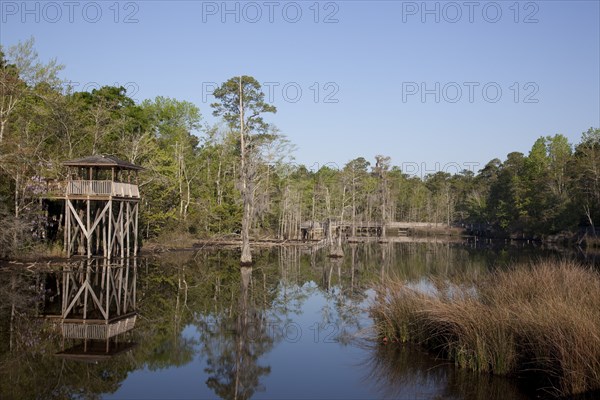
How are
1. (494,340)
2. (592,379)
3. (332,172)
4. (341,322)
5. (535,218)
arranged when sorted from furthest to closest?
(332,172)
(535,218)
(341,322)
(494,340)
(592,379)

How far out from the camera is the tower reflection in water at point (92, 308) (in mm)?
11789

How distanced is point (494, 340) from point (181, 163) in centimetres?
3825

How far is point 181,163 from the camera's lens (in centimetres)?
4522

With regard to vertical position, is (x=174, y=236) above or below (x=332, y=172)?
below

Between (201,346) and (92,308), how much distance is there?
5.25 meters

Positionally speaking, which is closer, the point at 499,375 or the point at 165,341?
the point at 499,375

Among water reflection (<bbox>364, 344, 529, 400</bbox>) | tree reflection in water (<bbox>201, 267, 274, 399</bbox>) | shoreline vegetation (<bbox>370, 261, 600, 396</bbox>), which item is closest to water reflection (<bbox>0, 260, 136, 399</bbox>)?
tree reflection in water (<bbox>201, 267, 274, 399</bbox>)

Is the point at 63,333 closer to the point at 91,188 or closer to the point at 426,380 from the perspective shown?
the point at 426,380

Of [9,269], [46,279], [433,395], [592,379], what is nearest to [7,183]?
[9,269]

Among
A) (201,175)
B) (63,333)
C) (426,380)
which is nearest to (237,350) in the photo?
(426,380)

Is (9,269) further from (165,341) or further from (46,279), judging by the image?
(165,341)

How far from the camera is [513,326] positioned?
10.0 m

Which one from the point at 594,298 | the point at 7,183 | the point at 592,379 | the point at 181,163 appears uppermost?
the point at 181,163

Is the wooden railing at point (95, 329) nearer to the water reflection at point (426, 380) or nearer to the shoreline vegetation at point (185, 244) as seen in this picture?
the water reflection at point (426, 380)
